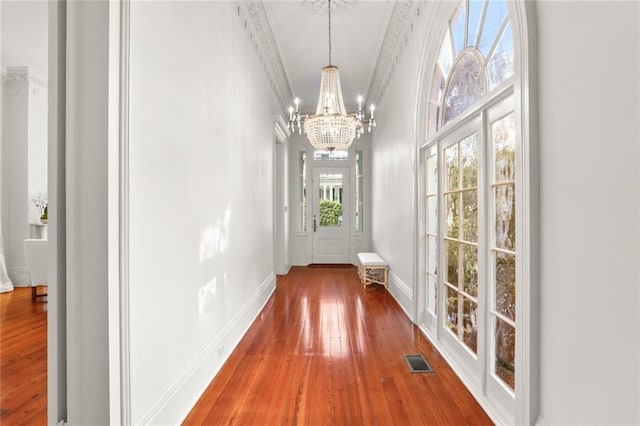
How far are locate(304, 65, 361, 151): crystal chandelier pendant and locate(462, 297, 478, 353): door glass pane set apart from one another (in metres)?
2.25

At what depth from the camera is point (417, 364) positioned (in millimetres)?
2707

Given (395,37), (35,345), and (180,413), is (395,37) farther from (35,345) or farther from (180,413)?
(35,345)

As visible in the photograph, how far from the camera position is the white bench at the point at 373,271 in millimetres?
5504

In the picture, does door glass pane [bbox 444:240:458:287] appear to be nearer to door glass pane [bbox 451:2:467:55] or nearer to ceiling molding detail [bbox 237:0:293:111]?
door glass pane [bbox 451:2:467:55]

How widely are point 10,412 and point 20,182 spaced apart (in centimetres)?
511

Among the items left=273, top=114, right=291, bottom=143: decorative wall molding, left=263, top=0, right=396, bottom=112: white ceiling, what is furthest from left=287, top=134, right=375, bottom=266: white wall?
left=263, top=0, right=396, bottom=112: white ceiling

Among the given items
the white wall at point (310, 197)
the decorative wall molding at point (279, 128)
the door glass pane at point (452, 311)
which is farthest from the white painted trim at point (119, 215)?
the white wall at point (310, 197)

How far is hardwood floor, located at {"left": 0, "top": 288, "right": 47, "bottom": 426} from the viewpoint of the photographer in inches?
80.0

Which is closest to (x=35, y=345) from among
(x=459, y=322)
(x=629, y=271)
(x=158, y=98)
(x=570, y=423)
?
(x=158, y=98)

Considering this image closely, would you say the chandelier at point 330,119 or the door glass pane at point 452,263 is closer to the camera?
the door glass pane at point 452,263

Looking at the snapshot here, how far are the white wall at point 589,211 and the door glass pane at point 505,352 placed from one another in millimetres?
337

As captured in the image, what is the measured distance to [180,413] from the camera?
1947 mm

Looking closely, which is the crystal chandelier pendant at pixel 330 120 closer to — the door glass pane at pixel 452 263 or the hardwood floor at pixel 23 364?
the door glass pane at pixel 452 263

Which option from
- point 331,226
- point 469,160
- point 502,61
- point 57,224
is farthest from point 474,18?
point 331,226
